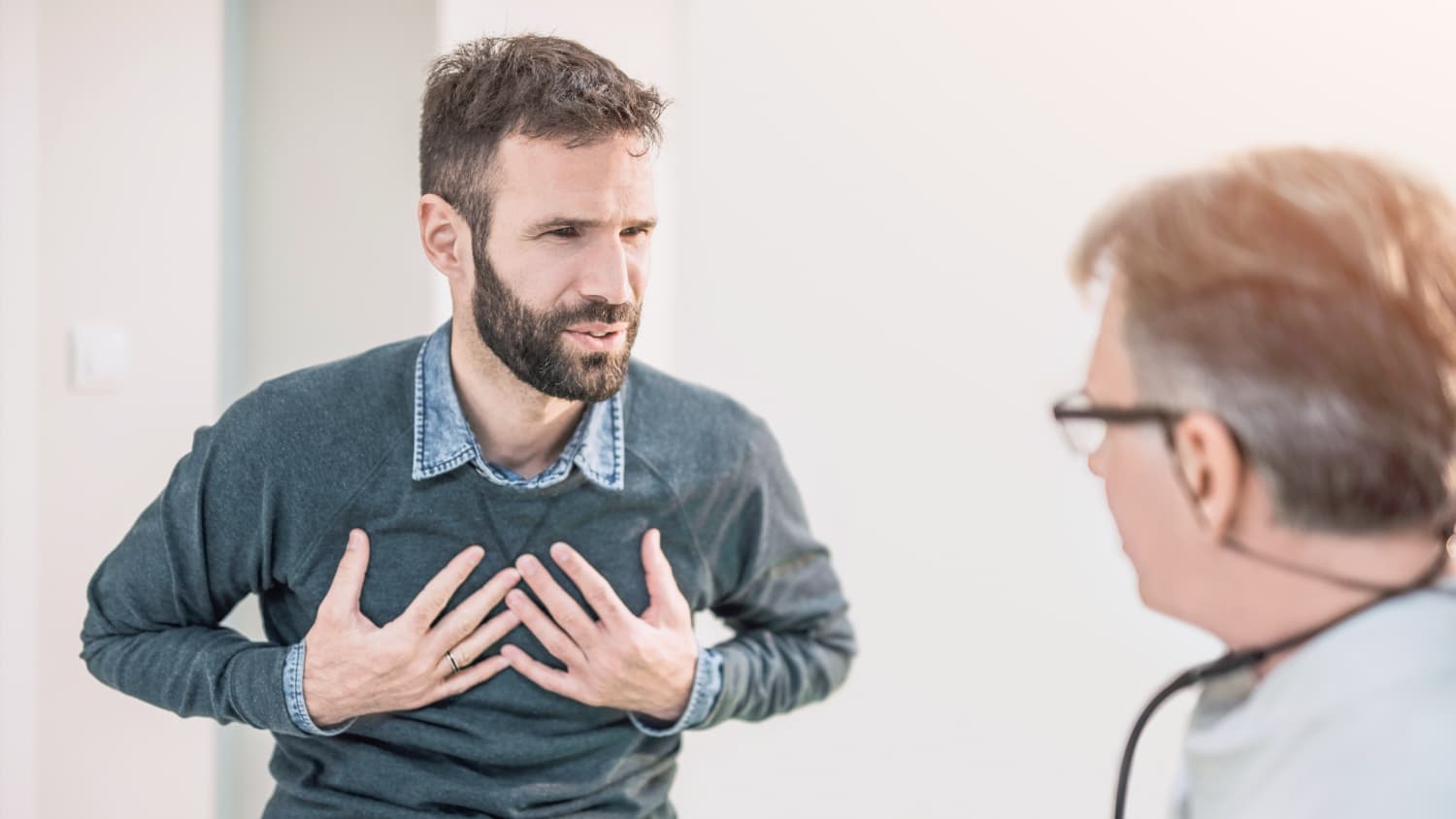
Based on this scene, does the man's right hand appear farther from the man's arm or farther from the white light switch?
the white light switch

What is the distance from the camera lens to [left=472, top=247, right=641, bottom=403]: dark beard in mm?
1292

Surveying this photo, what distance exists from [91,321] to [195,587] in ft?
2.01

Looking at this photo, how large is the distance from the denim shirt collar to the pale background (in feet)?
1.73

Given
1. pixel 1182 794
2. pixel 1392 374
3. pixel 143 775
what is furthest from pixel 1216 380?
pixel 143 775

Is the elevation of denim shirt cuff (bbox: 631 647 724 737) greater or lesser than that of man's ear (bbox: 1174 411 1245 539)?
lesser

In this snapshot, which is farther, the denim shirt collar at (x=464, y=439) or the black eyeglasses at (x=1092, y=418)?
the denim shirt collar at (x=464, y=439)

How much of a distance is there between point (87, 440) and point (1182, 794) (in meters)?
1.53

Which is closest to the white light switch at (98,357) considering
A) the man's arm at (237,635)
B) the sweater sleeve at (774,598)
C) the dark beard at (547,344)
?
the man's arm at (237,635)

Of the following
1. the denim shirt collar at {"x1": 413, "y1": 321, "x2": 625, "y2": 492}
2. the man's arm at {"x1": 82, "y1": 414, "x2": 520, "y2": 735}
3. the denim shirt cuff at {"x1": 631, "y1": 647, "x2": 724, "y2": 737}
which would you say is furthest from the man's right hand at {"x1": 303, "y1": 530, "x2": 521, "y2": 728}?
the denim shirt cuff at {"x1": 631, "y1": 647, "x2": 724, "y2": 737}

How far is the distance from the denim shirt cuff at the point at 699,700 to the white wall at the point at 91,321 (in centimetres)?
86

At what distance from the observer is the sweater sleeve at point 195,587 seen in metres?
1.27

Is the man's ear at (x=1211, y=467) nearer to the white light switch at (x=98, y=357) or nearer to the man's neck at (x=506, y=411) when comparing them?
the man's neck at (x=506, y=411)

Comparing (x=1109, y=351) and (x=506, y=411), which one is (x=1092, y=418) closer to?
(x=1109, y=351)

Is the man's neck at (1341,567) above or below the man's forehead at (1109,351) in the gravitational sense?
below
